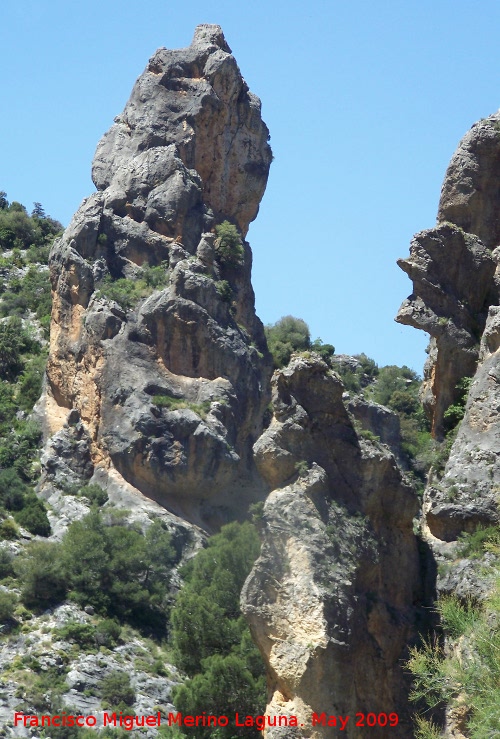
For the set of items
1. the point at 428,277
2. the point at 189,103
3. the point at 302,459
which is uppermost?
the point at 189,103

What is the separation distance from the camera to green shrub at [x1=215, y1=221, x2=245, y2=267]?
236 ft

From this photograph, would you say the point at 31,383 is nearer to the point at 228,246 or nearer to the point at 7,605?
the point at 228,246

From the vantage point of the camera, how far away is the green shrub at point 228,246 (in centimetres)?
7181

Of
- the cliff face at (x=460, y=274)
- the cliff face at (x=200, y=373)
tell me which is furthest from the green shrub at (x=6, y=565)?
the cliff face at (x=460, y=274)

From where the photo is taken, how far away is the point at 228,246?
71.9 metres

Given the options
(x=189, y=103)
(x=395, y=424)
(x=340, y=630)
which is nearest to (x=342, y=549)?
(x=340, y=630)

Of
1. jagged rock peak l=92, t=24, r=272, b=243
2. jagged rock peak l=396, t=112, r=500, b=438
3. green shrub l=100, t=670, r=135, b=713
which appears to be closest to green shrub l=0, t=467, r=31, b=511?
green shrub l=100, t=670, r=135, b=713

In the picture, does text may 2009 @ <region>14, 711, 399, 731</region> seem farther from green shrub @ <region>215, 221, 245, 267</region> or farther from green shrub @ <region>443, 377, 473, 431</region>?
green shrub @ <region>215, 221, 245, 267</region>

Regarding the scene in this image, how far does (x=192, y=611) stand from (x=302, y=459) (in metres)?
9.33

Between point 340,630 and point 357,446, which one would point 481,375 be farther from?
point 340,630

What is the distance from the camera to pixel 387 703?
103 ft

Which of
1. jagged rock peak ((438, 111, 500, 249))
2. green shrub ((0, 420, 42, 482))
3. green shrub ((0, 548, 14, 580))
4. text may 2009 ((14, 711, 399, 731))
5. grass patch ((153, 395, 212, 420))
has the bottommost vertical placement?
text may 2009 ((14, 711, 399, 731))

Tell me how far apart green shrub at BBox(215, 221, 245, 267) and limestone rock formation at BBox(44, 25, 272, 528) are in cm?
9

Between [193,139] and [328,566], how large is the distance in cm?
4534
